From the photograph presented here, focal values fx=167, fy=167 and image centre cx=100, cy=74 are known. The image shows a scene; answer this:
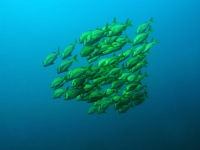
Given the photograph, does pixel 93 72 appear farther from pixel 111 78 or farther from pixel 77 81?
pixel 111 78

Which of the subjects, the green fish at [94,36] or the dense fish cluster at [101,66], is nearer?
the green fish at [94,36]

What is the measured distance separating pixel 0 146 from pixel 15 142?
3.81 feet

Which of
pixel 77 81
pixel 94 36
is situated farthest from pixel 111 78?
pixel 94 36

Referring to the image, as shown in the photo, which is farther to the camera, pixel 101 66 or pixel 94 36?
pixel 101 66

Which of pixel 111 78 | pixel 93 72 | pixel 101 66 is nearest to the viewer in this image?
pixel 93 72

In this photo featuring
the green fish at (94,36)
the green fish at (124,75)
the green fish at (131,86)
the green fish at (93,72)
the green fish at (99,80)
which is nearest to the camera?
the green fish at (94,36)

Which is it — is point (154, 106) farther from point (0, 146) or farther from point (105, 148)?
point (0, 146)

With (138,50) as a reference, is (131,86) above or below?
below

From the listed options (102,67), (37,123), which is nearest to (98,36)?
(102,67)

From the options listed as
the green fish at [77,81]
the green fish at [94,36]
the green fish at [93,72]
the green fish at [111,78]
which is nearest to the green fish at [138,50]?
the green fish at [111,78]

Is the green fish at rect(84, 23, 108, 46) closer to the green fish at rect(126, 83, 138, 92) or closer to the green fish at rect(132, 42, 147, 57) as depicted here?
the green fish at rect(132, 42, 147, 57)

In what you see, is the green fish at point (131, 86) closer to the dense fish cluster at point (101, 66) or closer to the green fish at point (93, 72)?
the dense fish cluster at point (101, 66)

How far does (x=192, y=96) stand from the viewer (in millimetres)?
20375

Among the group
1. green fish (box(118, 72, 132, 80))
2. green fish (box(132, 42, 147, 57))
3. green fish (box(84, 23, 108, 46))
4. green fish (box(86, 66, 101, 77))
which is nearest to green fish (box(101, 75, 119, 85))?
green fish (box(118, 72, 132, 80))
